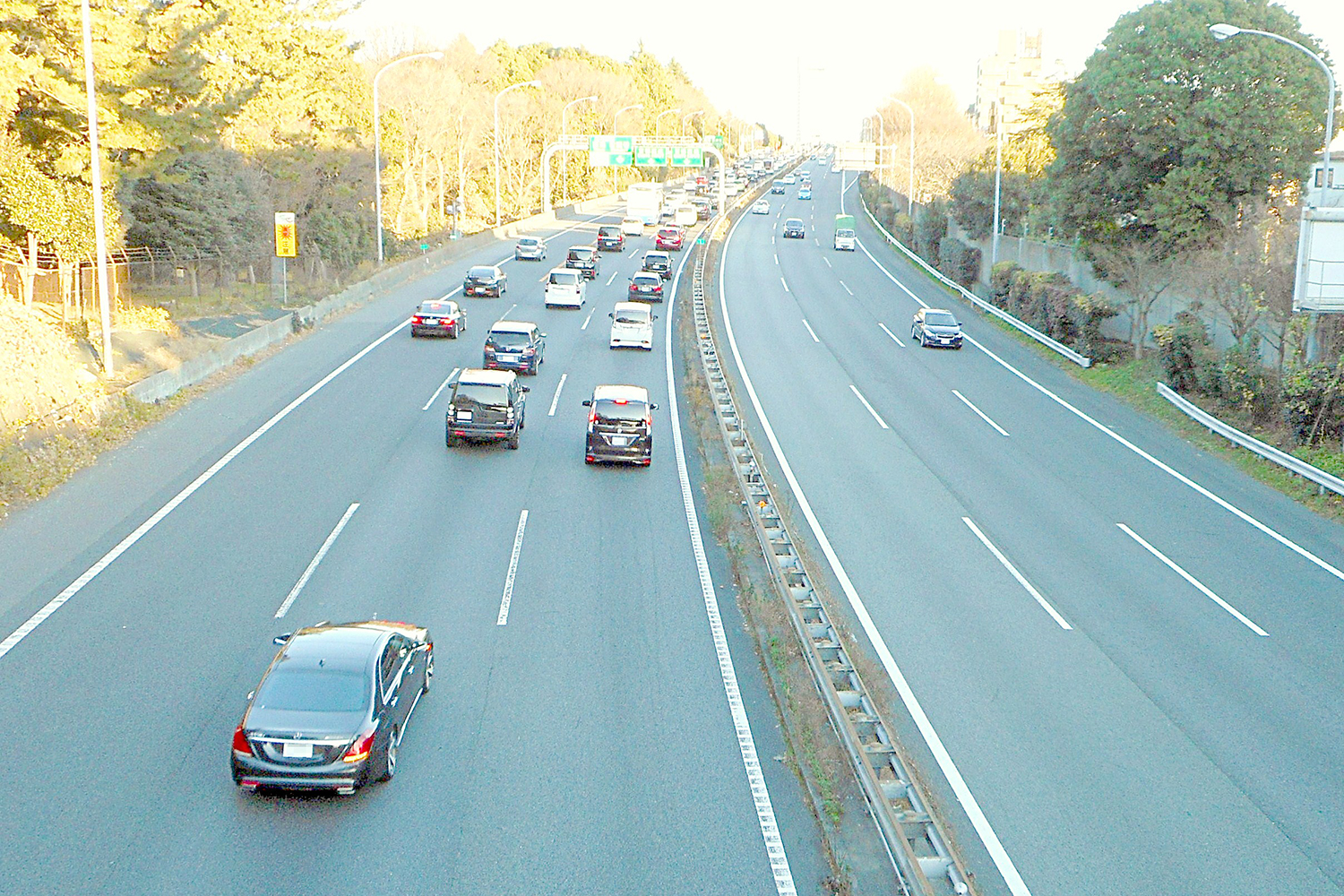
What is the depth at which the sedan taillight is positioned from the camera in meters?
12.3

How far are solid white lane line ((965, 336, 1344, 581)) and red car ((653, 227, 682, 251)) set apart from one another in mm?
36128

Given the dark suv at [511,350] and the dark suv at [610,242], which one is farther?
the dark suv at [610,242]

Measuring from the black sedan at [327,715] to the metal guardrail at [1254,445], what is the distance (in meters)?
20.4

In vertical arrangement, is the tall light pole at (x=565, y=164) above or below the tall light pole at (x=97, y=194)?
above

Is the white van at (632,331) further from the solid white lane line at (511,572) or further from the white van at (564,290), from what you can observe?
the solid white lane line at (511,572)

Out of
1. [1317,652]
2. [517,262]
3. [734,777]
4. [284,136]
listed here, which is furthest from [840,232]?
[734,777]

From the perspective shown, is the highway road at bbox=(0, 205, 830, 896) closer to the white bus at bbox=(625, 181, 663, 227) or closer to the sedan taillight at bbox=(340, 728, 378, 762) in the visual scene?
the sedan taillight at bbox=(340, 728, 378, 762)

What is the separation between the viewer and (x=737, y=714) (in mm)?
15086

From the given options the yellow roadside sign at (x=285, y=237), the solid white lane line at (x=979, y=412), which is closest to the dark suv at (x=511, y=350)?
the yellow roadside sign at (x=285, y=237)

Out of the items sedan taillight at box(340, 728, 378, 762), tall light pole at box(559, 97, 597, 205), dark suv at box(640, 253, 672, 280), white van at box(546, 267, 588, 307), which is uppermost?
tall light pole at box(559, 97, 597, 205)

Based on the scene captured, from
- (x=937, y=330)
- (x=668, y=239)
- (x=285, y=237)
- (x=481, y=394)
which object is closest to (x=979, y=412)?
(x=937, y=330)

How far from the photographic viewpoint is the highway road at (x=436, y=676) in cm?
1170

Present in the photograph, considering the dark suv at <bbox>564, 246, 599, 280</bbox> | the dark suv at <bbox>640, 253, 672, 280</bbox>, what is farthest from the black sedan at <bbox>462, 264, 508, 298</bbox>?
the dark suv at <bbox>640, 253, 672, 280</bbox>

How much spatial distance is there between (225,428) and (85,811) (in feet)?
58.7
